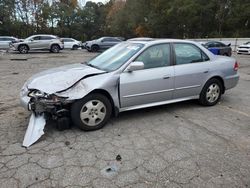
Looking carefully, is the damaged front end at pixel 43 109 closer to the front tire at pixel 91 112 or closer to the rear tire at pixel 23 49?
the front tire at pixel 91 112

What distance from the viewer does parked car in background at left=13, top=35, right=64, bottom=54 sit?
18156mm

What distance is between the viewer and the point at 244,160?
9.84ft

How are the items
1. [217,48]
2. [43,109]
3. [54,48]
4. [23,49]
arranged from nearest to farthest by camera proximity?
[43,109] → [217,48] → [23,49] → [54,48]

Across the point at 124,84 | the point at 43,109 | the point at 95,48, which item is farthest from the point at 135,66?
the point at 95,48

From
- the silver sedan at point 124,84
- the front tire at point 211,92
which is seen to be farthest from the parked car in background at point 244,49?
the front tire at point 211,92

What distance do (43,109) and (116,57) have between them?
1671mm

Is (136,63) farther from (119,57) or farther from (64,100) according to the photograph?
(64,100)

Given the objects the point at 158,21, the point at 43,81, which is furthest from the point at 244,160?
the point at 158,21

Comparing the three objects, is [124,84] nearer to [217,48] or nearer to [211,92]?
[211,92]

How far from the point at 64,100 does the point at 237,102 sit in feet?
13.6

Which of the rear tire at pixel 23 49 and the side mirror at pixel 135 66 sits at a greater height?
the rear tire at pixel 23 49

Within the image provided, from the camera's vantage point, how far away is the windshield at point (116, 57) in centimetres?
414

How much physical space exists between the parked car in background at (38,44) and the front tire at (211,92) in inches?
661

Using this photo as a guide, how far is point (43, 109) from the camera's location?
3594 millimetres
